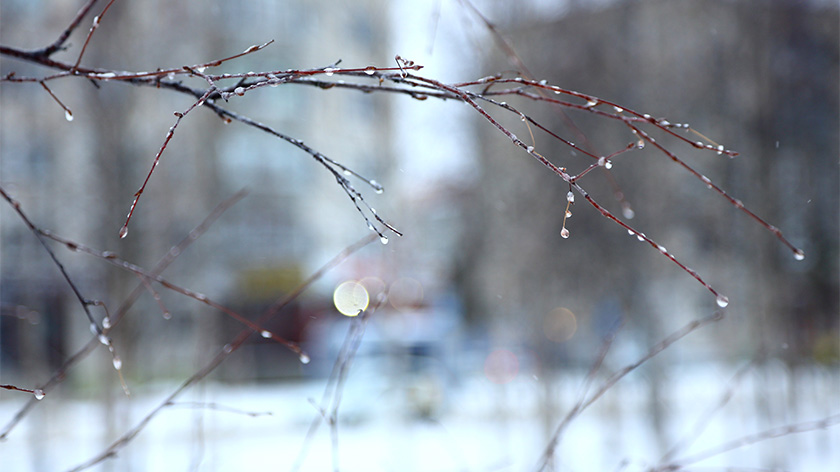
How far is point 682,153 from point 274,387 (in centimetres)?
1319

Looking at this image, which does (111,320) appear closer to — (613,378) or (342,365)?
(342,365)

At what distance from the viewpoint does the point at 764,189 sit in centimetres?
719

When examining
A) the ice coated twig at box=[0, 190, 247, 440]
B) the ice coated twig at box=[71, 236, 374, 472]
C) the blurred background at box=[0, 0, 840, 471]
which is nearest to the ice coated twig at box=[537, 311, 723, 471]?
the ice coated twig at box=[71, 236, 374, 472]

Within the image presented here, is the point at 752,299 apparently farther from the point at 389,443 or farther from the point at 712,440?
the point at 389,443

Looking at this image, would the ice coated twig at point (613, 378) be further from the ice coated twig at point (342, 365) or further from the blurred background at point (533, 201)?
the blurred background at point (533, 201)

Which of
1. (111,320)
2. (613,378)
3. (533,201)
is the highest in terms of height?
(533,201)

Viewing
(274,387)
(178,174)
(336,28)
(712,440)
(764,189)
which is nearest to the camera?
(764,189)

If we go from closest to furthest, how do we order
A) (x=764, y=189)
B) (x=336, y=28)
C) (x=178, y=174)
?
(x=764, y=189), (x=178, y=174), (x=336, y=28)

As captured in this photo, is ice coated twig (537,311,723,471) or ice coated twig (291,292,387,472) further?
ice coated twig (291,292,387,472)

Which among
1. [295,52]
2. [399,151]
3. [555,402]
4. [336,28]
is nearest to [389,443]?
[555,402]

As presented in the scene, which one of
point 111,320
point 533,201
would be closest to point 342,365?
point 111,320

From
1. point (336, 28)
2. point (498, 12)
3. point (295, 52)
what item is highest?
point (336, 28)

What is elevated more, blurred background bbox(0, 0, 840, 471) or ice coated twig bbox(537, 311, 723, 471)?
blurred background bbox(0, 0, 840, 471)

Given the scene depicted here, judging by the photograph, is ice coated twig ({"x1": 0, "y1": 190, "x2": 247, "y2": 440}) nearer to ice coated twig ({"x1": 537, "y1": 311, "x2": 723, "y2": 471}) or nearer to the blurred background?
ice coated twig ({"x1": 537, "y1": 311, "x2": 723, "y2": 471})
